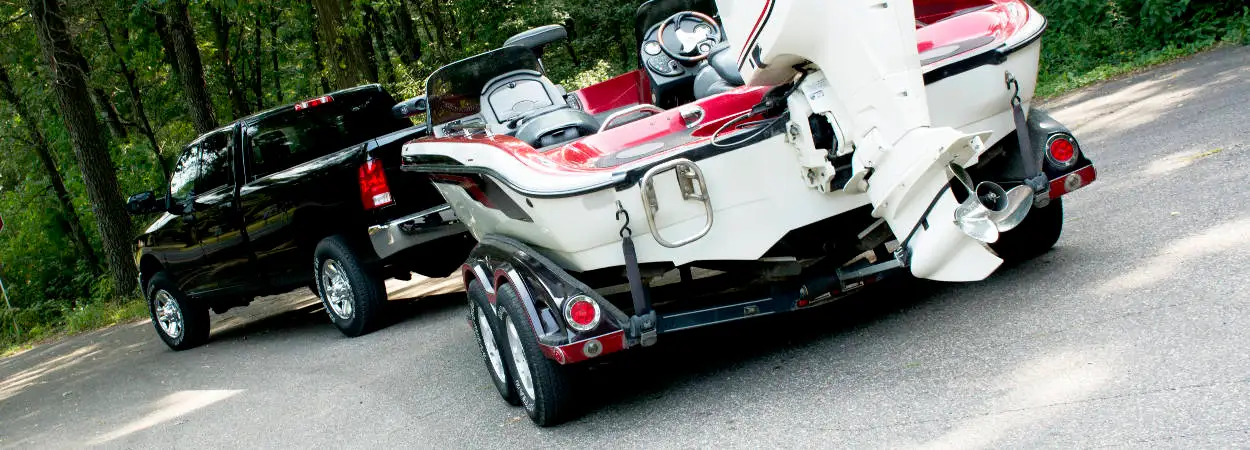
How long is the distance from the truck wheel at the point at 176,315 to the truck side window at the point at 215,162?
136 cm

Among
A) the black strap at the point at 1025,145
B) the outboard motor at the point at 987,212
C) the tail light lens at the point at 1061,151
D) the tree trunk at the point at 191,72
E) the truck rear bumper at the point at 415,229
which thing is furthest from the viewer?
the tree trunk at the point at 191,72

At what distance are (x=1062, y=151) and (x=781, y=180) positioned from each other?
142 cm

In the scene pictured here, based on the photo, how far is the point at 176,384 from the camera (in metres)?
8.67

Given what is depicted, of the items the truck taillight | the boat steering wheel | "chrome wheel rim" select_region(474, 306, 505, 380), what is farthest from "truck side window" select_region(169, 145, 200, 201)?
"chrome wheel rim" select_region(474, 306, 505, 380)

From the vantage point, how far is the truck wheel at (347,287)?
848 centimetres

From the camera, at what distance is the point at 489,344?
18.8ft

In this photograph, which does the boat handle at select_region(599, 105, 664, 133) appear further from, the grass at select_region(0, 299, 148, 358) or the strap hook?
the grass at select_region(0, 299, 148, 358)

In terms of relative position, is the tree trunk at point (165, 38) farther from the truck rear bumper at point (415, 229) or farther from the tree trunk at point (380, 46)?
the truck rear bumper at point (415, 229)

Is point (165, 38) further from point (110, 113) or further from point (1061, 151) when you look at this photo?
point (1061, 151)

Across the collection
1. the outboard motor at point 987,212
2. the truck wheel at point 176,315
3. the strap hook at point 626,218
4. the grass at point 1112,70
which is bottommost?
the grass at point 1112,70

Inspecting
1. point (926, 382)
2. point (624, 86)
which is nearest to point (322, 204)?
point (624, 86)

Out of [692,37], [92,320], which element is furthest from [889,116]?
[92,320]

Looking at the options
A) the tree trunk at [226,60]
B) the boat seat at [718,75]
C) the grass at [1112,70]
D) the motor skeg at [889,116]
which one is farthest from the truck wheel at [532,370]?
the tree trunk at [226,60]

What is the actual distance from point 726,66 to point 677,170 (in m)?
1.85
